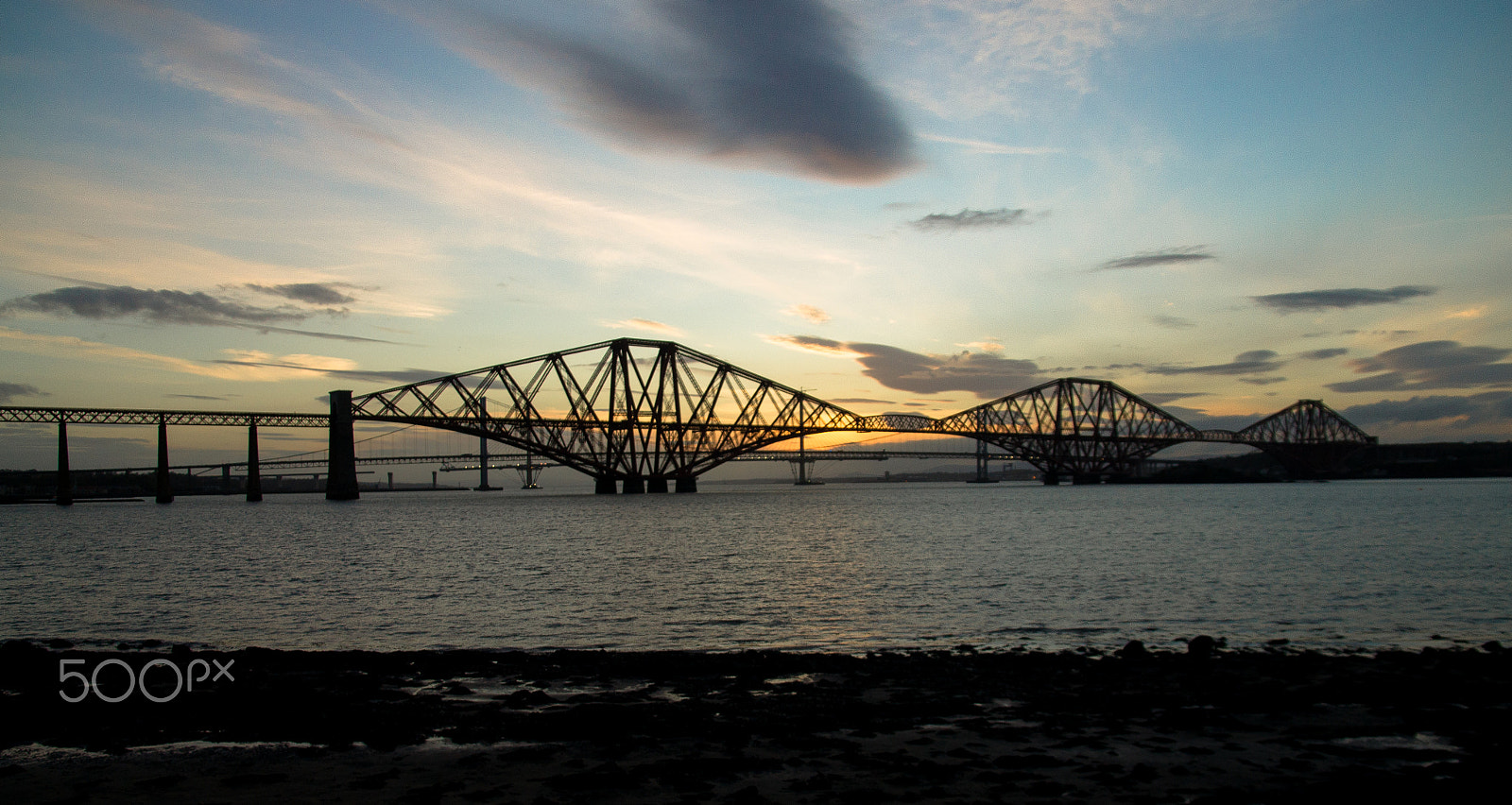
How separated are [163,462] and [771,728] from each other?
116600mm

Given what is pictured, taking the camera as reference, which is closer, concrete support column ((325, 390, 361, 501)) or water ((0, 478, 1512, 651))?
water ((0, 478, 1512, 651))

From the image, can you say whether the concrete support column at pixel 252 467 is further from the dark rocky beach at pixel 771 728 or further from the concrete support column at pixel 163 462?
the dark rocky beach at pixel 771 728

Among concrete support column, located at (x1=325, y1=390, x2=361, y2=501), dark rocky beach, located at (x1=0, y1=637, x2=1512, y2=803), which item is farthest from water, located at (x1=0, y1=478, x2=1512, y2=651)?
concrete support column, located at (x1=325, y1=390, x2=361, y2=501)

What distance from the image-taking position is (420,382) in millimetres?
113875

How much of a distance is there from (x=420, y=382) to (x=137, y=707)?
10754 centimetres

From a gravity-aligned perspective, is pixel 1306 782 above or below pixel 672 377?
below

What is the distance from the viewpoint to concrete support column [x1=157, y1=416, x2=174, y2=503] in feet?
337

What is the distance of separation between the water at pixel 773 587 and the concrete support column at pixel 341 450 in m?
49.7

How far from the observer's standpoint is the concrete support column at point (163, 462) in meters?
103

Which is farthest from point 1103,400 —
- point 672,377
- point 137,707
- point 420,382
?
point 137,707

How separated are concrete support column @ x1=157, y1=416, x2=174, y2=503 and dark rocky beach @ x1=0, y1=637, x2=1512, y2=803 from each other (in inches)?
4041

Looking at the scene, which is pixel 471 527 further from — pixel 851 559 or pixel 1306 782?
pixel 1306 782

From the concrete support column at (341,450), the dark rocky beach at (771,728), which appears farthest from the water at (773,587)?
the concrete support column at (341,450)

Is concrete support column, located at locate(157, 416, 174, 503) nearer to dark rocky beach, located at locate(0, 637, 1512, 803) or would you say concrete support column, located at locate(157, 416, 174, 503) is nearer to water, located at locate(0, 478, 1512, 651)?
water, located at locate(0, 478, 1512, 651)
